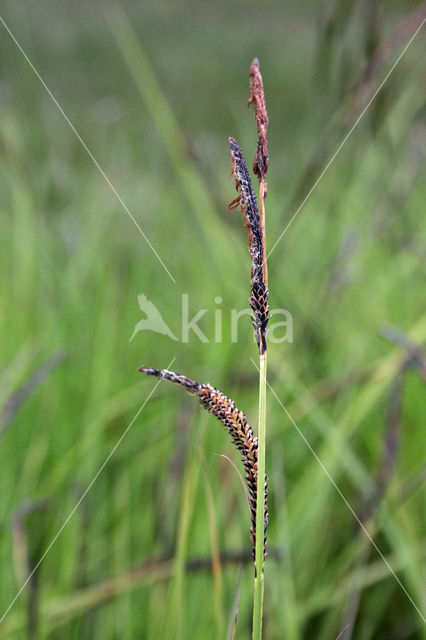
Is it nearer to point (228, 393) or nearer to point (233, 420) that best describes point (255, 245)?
point (233, 420)

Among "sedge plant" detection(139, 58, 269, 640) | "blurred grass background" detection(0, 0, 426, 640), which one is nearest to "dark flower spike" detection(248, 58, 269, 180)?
"sedge plant" detection(139, 58, 269, 640)

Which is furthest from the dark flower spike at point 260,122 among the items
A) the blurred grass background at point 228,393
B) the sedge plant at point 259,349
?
the blurred grass background at point 228,393

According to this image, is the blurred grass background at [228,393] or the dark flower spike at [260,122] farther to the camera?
the blurred grass background at [228,393]

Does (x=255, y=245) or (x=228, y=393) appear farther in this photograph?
(x=228, y=393)

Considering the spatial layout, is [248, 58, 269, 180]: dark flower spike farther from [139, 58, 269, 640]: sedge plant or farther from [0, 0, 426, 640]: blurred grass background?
[0, 0, 426, 640]: blurred grass background

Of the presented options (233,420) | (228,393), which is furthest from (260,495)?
(228,393)

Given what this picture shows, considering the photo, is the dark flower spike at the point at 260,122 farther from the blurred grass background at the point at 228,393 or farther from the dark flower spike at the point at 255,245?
the blurred grass background at the point at 228,393

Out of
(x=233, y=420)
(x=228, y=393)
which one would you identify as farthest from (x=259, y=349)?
(x=228, y=393)
